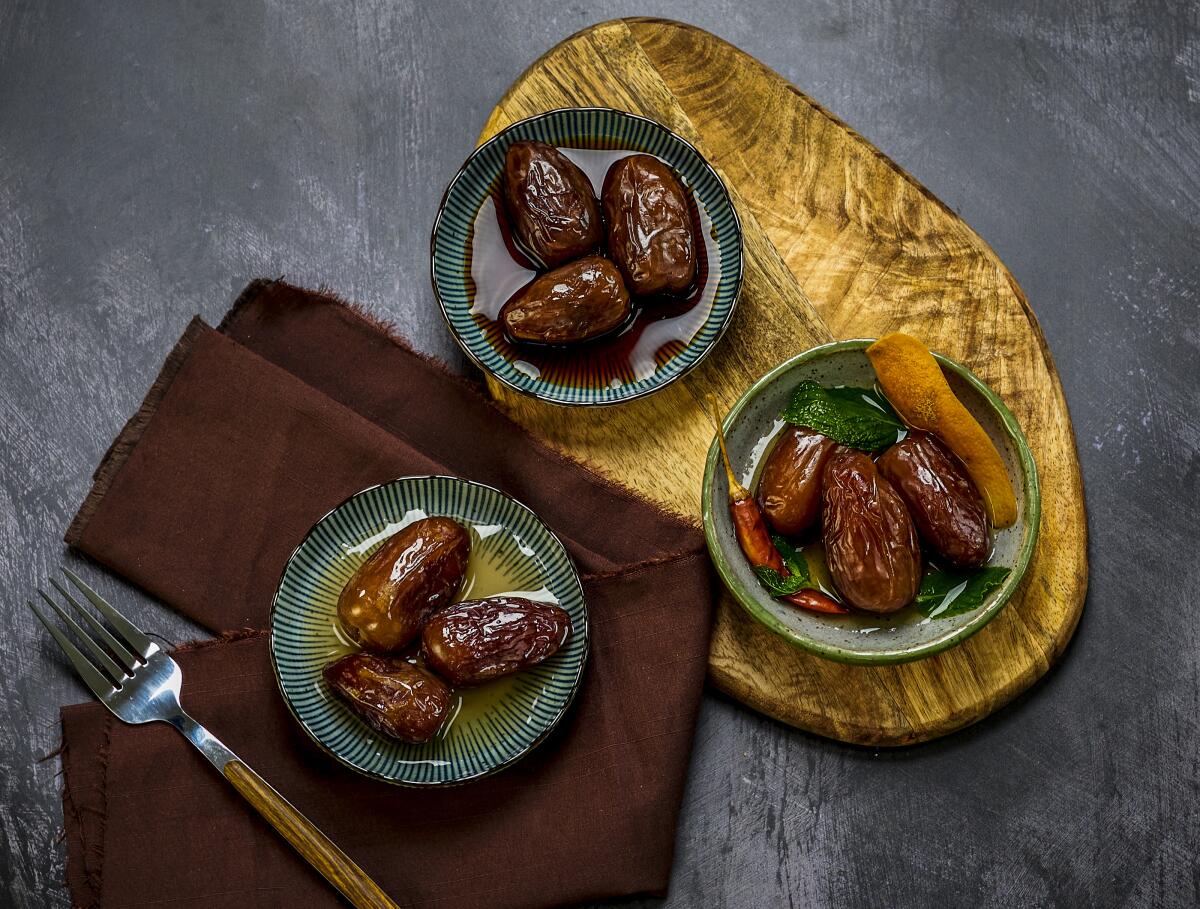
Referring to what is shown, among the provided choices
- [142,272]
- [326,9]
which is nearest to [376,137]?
[326,9]

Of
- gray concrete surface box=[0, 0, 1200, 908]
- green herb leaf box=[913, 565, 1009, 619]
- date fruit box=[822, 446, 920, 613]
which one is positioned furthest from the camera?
gray concrete surface box=[0, 0, 1200, 908]

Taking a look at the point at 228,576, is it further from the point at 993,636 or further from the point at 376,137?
the point at 993,636

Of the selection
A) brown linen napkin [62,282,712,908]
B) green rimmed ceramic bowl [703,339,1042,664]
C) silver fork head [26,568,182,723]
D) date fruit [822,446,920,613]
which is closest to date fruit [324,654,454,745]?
brown linen napkin [62,282,712,908]

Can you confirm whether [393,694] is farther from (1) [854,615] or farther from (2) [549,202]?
(2) [549,202]

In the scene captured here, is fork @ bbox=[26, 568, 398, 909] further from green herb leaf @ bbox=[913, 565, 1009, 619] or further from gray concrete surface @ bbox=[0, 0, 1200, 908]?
green herb leaf @ bbox=[913, 565, 1009, 619]

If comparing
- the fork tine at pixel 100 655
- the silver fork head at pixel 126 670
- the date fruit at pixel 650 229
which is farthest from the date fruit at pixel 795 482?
the fork tine at pixel 100 655

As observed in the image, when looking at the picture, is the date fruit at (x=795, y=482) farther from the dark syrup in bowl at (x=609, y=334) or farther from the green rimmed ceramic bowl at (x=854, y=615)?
the dark syrup in bowl at (x=609, y=334)
